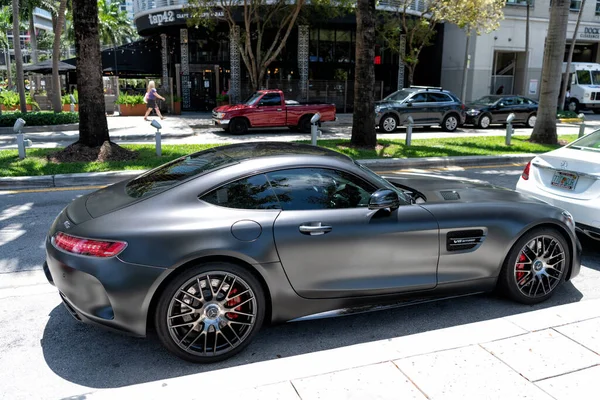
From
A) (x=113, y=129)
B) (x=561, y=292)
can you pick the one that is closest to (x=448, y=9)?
(x=113, y=129)

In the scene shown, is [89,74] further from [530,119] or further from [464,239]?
[530,119]

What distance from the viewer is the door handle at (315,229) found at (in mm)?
3617

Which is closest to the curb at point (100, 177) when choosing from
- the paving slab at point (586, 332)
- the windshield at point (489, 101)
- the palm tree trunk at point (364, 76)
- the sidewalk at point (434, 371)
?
the palm tree trunk at point (364, 76)

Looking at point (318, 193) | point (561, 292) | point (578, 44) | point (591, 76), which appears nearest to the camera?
point (318, 193)

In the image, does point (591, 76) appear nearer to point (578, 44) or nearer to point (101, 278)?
point (578, 44)

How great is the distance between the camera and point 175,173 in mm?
4066

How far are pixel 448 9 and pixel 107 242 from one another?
2553 centimetres

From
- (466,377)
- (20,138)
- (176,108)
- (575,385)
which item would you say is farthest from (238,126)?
(575,385)

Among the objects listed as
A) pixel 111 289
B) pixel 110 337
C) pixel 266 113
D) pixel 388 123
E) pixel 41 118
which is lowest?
pixel 110 337

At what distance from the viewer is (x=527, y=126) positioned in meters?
23.8

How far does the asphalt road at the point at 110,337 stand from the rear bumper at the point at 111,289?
0.37 m

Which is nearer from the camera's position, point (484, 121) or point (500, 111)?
point (484, 121)

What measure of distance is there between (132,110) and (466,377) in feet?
82.3

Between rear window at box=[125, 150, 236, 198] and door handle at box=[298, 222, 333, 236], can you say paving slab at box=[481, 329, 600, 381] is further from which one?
rear window at box=[125, 150, 236, 198]
